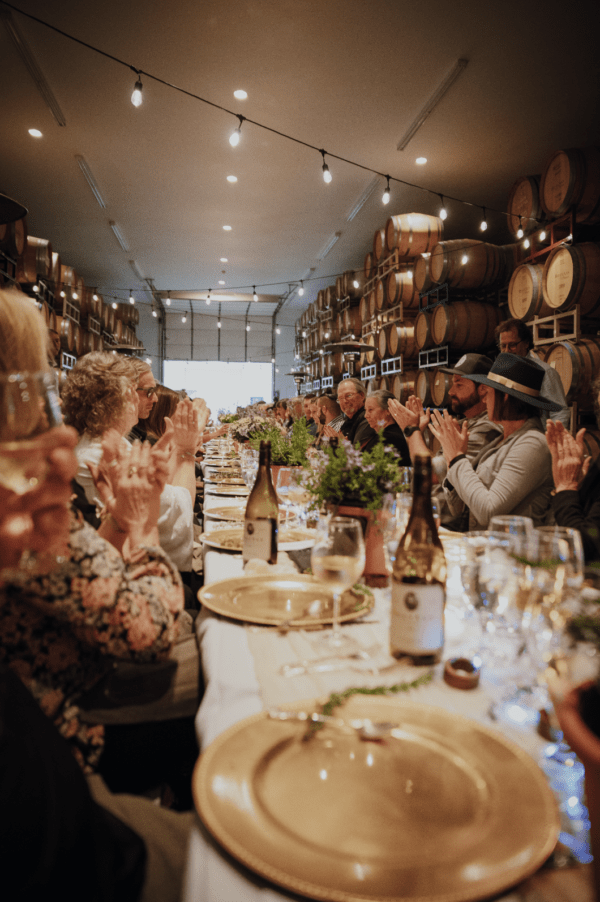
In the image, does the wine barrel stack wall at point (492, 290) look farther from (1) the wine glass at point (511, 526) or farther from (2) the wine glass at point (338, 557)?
(2) the wine glass at point (338, 557)

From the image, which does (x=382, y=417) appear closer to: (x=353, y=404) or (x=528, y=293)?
(x=353, y=404)

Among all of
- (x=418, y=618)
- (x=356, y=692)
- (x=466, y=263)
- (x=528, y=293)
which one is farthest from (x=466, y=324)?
(x=356, y=692)

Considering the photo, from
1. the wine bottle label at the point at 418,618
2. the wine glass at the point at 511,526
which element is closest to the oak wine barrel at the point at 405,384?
the wine glass at the point at 511,526

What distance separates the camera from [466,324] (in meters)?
6.30

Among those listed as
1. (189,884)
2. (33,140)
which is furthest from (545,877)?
(33,140)

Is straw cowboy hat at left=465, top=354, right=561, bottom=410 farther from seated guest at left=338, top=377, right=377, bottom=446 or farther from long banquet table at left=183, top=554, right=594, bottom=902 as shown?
seated guest at left=338, top=377, right=377, bottom=446

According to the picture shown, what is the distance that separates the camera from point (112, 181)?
7.75m

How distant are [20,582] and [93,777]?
40cm

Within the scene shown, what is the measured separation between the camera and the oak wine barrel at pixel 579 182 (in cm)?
452

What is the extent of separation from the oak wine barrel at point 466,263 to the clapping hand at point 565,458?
456 centimetres

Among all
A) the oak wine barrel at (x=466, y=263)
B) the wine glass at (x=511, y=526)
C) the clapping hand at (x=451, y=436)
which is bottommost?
the wine glass at (x=511, y=526)

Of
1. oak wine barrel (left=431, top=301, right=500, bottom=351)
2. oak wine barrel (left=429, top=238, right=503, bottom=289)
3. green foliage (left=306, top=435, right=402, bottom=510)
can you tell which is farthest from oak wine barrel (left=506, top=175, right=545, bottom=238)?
green foliage (left=306, top=435, right=402, bottom=510)

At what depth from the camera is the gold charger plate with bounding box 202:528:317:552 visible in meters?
1.89

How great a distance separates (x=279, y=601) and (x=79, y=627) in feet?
1.64
